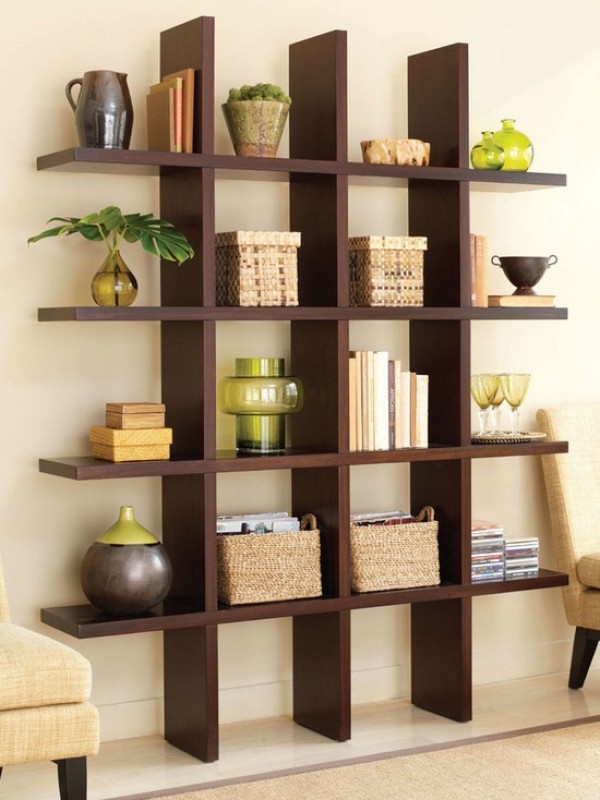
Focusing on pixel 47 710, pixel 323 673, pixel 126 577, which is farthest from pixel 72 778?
pixel 323 673

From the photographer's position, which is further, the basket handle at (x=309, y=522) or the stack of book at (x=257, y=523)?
the basket handle at (x=309, y=522)

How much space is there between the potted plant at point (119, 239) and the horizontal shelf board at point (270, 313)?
10cm

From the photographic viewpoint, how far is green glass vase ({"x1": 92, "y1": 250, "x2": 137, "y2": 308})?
11.8ft

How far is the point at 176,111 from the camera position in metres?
3.62

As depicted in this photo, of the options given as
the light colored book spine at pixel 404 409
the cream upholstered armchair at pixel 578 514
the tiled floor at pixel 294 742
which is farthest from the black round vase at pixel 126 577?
the cream upholstered armchair at pixel 578 514

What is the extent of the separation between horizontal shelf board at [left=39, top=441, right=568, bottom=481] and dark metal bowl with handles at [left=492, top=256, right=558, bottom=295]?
511 millimetres

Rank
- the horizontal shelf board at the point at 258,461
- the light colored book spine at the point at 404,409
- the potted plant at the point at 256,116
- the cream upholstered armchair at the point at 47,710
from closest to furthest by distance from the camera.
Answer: the cream upholstered armchair at the point at 47,710
the horizontal shelf board at the point at 258,461
the potted plant at the point at 256,116
the light colored book spine at the point at 404,409

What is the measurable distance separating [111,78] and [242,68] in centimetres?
61

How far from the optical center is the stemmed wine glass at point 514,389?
4.16 meters

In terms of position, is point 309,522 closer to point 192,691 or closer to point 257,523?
point 257,523

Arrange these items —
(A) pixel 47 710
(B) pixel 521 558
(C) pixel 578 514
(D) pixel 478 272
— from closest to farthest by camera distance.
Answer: (A) pixel 47 710, (D) pixel 478 272, (B) pixel 521 558, (C) pixel 578 514

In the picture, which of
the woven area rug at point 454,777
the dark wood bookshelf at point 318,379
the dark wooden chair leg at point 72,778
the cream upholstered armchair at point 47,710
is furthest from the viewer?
the dark wood bookshelf at point 318,379

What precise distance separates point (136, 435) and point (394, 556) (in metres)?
0.92

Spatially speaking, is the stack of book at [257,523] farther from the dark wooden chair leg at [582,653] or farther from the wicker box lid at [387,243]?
the dark wooden chair leg at [582,653]
